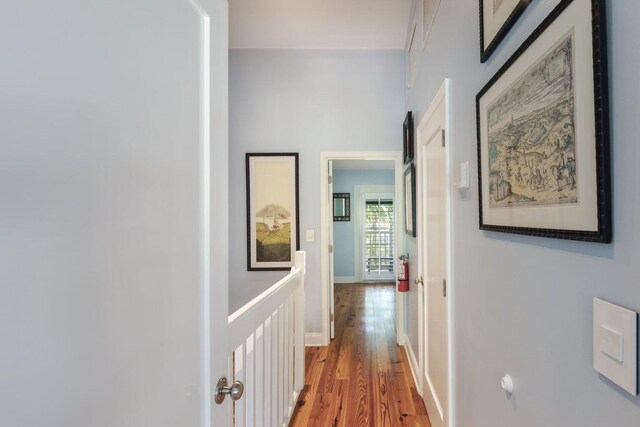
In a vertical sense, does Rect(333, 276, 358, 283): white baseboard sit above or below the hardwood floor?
above

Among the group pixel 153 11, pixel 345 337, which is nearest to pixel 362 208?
pixel 345 337

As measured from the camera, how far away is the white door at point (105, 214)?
14.2 inches

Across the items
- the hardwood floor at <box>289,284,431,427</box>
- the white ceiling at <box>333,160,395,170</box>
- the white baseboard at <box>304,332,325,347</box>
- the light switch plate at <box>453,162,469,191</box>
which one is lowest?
the hardwood floor at <box>289,284,431,427</box>

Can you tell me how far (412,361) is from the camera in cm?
265

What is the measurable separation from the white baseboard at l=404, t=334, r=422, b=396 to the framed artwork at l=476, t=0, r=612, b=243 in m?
1.89

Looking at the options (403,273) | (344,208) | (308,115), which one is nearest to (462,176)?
(403,273)

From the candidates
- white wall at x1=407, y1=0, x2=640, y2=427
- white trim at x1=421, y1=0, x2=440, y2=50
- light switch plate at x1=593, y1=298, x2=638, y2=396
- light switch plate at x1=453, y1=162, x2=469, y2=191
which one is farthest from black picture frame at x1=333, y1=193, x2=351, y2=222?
light switch plate at x1=593, y1=298, x2=638, y2=396

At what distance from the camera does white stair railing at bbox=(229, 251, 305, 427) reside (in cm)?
117

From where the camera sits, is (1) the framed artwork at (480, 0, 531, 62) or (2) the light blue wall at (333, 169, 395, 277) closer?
(1) the framed artwork at (480, 0, 531, 62)

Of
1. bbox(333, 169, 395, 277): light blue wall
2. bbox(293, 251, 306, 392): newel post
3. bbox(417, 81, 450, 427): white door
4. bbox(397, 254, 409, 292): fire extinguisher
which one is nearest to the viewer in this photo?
bbox(417, 81, 450, 427): white door

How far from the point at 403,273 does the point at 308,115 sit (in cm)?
188

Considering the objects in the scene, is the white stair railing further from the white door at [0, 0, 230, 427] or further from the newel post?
the white door at [0, 0, 230, 427]

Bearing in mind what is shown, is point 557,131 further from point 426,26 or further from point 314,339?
point 314,339

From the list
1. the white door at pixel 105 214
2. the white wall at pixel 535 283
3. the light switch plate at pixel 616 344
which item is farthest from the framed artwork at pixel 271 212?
the light switch plate at pixel 616 344
